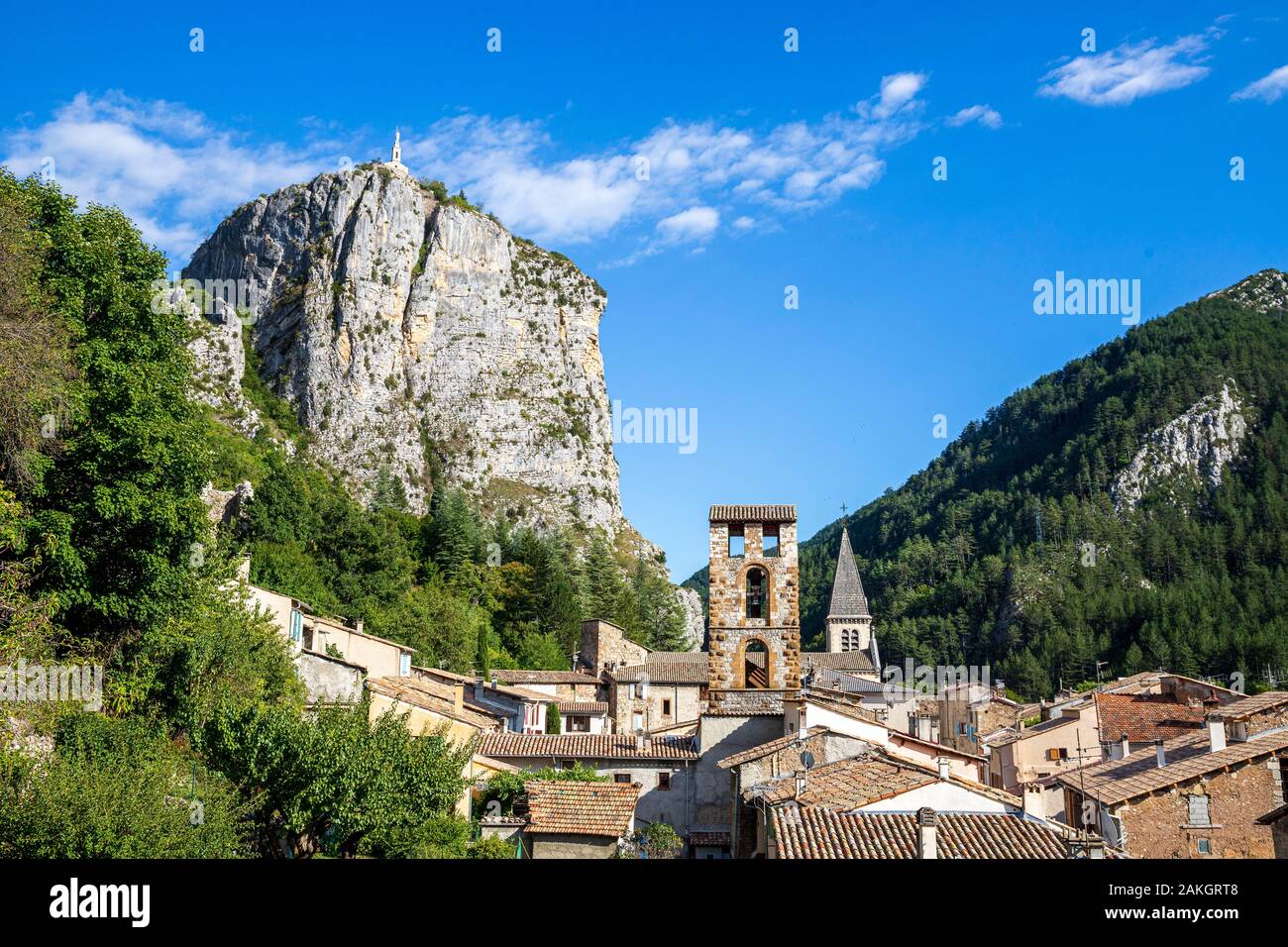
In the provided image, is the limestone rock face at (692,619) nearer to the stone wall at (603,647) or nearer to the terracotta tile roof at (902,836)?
the stone wall at (603,647)

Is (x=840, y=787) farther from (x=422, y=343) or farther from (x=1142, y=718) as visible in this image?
(x=422, y=343)

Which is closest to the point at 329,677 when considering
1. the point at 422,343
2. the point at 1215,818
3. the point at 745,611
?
the point at 745,611

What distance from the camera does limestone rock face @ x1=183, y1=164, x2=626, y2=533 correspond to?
11681 centimetres

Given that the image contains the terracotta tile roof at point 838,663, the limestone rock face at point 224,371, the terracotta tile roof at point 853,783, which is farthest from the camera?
the limestone rock face at point 224,371

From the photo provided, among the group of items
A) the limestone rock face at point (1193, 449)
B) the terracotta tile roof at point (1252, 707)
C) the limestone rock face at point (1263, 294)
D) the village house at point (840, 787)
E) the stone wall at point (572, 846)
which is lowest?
the stone wall at point (572, 846)

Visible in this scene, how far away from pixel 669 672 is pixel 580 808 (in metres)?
32.0

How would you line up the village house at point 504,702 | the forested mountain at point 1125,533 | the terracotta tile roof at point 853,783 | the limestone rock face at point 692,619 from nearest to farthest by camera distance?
the terracotta tile roof at point 853,783
the village house at point 504,702
the limestone rock face at point 692,619
the forested mountain at point 1125,533

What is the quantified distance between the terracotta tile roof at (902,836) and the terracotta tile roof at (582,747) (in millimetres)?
15113

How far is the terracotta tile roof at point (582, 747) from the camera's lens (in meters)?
34.0

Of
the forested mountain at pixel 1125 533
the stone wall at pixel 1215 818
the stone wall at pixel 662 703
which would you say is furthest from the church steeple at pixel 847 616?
the stone wall at pixel 1215 818

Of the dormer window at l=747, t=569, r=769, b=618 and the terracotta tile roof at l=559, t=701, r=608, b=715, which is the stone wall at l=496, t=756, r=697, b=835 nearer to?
the dormer window at l=747, t=569, r=769, b=618

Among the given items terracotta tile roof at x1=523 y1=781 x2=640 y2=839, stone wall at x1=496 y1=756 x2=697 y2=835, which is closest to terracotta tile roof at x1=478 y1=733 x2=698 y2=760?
stone wall at x1=496 y1=756 x2=697 y2=835

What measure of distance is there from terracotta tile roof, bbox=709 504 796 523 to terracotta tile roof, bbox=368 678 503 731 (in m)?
11.7

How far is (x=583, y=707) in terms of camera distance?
51.2 meters
